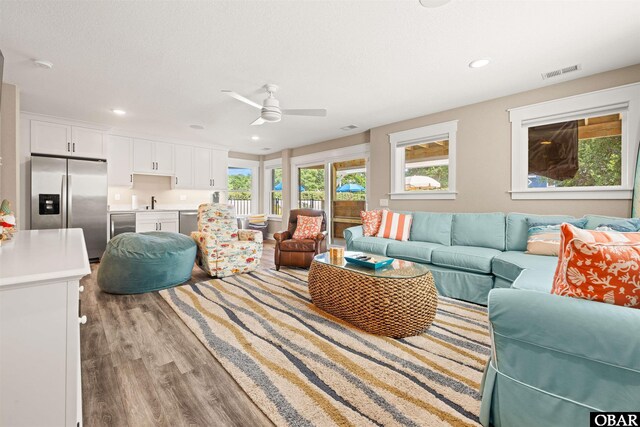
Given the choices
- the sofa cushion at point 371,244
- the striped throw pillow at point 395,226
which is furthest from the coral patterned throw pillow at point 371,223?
the sofa cushion at point 371,244

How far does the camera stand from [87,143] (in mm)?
4781

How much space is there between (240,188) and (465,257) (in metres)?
5.95

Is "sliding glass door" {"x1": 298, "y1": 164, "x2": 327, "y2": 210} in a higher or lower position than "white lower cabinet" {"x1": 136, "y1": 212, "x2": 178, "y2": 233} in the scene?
higher

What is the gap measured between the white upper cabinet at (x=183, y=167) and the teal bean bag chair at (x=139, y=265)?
9.62 ft

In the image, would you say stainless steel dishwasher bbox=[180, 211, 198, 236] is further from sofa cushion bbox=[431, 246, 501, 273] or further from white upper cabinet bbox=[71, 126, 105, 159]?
sofa cushion bbox=[431, 246, 501, 273]

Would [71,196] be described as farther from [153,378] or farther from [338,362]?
[338,362]

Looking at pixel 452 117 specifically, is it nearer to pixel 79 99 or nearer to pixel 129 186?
pixel 79 99

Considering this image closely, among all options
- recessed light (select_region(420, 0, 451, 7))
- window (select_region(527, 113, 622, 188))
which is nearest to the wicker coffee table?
recessed light (select_region(420, 0, 451, 7))

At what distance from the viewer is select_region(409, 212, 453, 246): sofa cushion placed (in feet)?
11.8

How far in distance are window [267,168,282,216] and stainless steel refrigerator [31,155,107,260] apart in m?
3.67

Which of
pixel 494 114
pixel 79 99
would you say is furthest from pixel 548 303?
pixel 79 99

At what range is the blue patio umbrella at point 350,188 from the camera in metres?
5.93

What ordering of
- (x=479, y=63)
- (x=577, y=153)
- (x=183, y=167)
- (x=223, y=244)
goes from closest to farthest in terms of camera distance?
(x=479, y=63)
(x=577, y=153)
(x=223, y=244)
(x=183, y=167)

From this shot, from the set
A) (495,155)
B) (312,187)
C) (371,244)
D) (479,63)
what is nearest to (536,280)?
(371,244)
